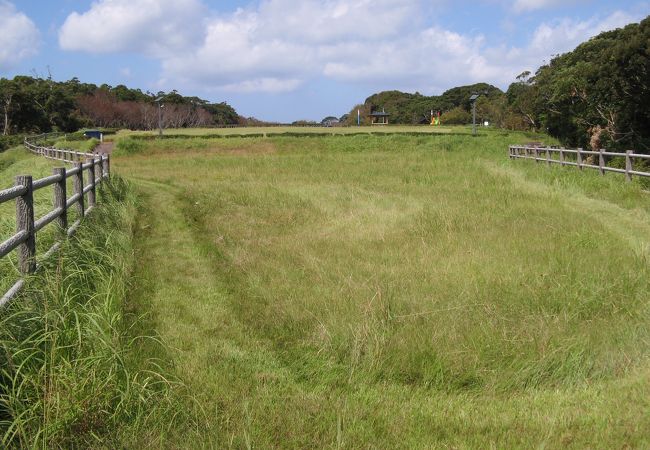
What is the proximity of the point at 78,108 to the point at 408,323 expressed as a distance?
10574 centimetres

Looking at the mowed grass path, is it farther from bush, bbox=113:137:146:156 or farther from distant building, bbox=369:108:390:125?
distant building, bbox=369:108:390:125

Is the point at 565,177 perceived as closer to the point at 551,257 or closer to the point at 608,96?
the point at 551,257

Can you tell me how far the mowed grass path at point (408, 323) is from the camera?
3930mm

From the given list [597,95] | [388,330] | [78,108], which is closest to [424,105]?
[78,108]

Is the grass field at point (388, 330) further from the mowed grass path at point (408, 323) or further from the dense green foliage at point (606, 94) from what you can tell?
the dense green foliage at point (606, 94)

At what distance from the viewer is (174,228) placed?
1070 cm

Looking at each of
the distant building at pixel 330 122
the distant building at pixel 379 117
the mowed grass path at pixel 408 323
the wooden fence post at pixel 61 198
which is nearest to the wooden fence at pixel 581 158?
the mowed grass path at pixel 408 323

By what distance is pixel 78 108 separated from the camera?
101 meters

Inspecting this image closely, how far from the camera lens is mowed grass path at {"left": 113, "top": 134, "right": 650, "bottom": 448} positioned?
393 centimetres

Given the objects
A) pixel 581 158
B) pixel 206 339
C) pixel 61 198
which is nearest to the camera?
pixel 206 339

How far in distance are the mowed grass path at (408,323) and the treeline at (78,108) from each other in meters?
56.3

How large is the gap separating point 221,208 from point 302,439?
10309 mm

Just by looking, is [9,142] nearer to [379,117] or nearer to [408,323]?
[408,323]

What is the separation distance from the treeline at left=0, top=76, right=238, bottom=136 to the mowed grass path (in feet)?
185
